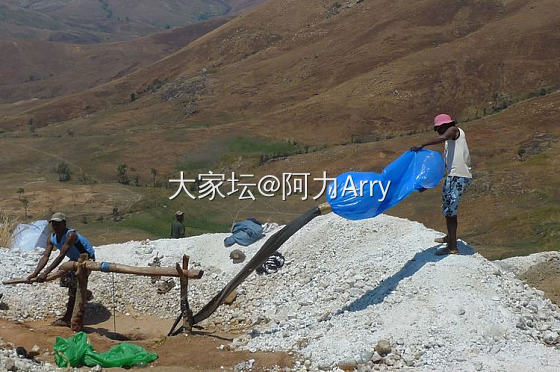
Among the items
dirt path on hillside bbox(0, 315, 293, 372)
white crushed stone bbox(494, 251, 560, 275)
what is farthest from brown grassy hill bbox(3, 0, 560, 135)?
dirt path on hillside bbox(0, 315, 293, 372)

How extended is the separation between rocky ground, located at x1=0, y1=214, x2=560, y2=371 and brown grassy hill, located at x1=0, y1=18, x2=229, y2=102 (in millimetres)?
59489

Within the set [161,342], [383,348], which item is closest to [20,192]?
[161,342]

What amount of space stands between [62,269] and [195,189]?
15.4 m

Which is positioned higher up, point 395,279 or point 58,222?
point 58,222

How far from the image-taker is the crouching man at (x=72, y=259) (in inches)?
263

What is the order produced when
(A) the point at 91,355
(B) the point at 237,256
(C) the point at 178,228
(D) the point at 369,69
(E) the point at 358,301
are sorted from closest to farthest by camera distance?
1. (A) the point at 91,355
2. (E) the point at 358,301
3. (B) the point at 237,256
4. (C) the point at 178,228
5. (D) the point at 369,69

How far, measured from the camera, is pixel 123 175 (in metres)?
25.9

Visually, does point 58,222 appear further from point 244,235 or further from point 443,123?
point 443,123

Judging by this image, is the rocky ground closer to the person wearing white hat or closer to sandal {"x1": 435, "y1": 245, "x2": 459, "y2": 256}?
sandal {"x1": 435, "y1": 245, "x2": 459, "y2": 256}

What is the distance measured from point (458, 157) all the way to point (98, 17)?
126m

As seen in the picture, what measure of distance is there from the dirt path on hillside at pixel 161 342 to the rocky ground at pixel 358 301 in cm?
21

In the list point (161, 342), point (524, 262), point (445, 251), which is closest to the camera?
point (161, 342)

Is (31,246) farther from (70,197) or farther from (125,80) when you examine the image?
(125,80)

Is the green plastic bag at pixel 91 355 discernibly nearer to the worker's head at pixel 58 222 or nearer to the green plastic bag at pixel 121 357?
the green plastic bag at pixel 121 357
